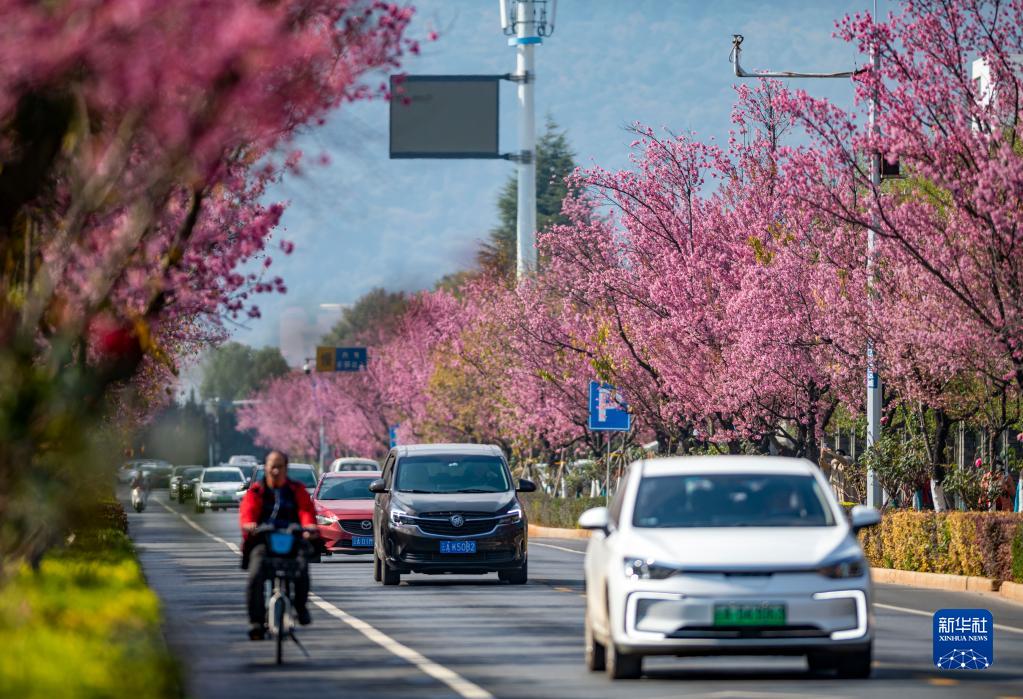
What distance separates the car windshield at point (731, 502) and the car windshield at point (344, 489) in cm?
2230

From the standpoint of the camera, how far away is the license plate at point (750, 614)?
14789 millimetres

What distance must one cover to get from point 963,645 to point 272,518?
547cm

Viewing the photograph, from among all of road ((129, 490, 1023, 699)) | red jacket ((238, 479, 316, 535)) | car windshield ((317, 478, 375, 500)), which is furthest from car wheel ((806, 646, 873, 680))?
car windshield ((317, 478, 375, 500))

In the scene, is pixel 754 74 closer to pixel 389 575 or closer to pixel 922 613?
pixel 389 575

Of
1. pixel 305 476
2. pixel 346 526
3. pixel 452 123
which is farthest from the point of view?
pixel 452 123

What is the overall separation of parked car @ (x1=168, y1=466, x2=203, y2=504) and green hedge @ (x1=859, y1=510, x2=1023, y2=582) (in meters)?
58.3

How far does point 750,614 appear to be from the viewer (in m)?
14.8

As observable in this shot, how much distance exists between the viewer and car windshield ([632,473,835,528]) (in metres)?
15.8

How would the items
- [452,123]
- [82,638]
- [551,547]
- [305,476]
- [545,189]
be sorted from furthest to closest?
1. [545,189]
2. [452,123]
3. [305,476]
4. [551,547]
5. [82,638]

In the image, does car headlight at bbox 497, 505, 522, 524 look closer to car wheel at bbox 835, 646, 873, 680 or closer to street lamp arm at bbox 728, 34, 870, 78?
street lamp arm at bbox 728, 34, 870, 78

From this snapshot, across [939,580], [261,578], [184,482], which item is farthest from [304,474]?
[184,482]

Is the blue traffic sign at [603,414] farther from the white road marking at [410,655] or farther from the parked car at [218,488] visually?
the parked car at [218,488]

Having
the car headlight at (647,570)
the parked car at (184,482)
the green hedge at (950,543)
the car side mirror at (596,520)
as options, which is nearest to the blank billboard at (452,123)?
the parked car at (184,482)

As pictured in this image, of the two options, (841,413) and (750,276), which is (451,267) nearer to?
(841,413)
